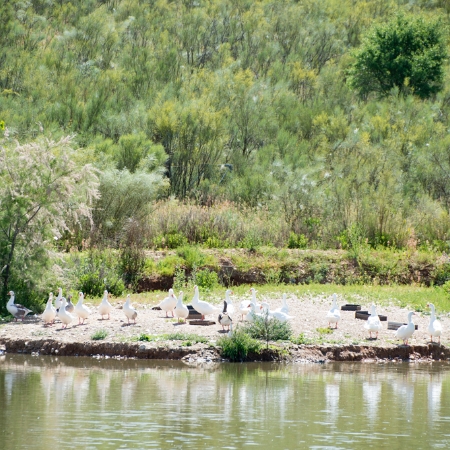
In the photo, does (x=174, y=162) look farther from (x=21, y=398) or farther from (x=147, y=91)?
(x=21, y=398)

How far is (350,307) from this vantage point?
74.4 ft

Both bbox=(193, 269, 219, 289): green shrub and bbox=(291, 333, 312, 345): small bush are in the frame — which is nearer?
bbox=(291, 333, 312, 345): small bush

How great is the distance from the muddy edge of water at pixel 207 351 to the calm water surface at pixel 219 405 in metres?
0.43

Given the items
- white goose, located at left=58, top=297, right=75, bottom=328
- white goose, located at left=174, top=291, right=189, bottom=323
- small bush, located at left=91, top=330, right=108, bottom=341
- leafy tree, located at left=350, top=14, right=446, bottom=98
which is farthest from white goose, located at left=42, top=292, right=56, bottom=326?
leafy tree, located at left=350, top=14, right=446, bottom=98

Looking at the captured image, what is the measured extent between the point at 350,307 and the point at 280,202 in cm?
1090

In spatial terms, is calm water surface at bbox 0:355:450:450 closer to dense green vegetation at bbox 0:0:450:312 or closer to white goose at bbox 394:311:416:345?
white goose at bbox 394:311:416:345

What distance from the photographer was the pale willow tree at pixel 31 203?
21219 mm

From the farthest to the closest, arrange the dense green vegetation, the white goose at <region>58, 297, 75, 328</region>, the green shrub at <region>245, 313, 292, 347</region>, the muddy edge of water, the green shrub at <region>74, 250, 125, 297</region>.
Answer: the dense green vegetation → the green shrub at <region>74, 250, 125, 297</region> → the white goose at <region>58, 297, 75, 328</region> → the green shrub at <region>245, 313, 292, 347</region> → the muddy edge of water

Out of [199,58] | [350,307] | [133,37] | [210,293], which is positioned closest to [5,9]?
[133,37]

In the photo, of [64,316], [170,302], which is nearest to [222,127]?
[170,302]

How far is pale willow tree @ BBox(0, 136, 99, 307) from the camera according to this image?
2122 centimetres

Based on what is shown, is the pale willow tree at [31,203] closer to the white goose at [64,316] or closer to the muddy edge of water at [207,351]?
the white goose at [64,316]

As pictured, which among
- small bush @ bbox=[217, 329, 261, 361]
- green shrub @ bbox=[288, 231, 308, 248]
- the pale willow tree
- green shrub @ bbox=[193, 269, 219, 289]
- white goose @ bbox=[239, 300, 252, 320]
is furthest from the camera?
green shrub @ bbox=[288, 231, 308, 248]

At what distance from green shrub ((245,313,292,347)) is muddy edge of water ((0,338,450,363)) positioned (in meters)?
0.38
